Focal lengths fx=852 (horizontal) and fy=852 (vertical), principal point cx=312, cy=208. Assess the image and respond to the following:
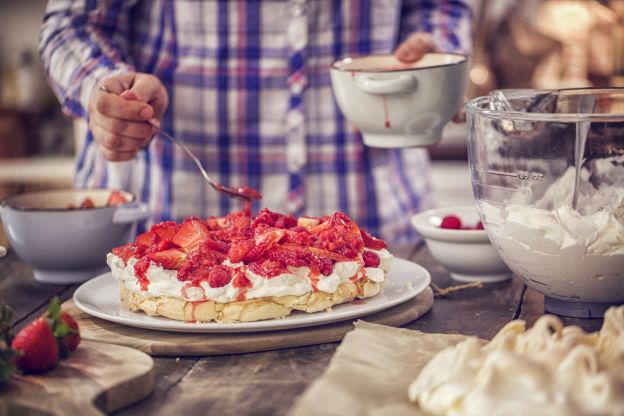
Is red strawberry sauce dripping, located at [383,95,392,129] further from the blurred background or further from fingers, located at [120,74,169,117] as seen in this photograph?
the blurred background

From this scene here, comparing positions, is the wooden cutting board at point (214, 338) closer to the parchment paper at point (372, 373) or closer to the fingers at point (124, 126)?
the parchment paper at point (372, 373)

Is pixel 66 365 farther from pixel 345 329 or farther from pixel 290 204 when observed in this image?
pixel 290 204

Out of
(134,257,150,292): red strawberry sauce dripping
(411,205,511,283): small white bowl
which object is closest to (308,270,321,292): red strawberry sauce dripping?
(134,257,150,292): red strawberry sauce dripping

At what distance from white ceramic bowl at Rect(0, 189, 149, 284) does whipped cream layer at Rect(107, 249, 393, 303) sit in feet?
0.97

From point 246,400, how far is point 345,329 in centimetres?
27

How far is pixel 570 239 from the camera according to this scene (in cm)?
120

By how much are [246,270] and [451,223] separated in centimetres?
49

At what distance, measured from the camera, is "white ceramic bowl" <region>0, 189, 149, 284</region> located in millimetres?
1568

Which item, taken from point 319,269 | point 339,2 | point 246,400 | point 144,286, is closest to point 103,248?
point 144,286

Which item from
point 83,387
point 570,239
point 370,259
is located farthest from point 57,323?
point 570,239

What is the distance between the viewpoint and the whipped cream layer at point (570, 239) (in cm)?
120

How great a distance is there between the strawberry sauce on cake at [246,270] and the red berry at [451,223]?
24cm

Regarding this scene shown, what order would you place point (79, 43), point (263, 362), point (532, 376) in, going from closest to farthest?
point (532, 376) → point (263, 362) → point (79, 43)

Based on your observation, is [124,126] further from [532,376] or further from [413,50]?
[532,376]
